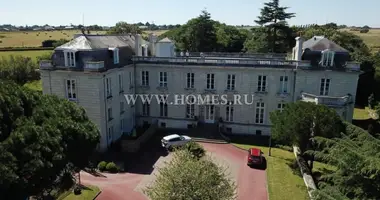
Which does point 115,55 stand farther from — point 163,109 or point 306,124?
point 306,124

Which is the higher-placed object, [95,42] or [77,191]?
[95,42]

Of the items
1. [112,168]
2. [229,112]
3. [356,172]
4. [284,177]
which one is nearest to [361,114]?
[229,112]

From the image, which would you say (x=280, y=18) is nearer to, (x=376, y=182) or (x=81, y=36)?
(x=81, y=36)

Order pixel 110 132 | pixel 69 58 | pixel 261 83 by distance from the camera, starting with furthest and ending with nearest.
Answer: pixel 261 83
pixel 110 132
pixel 69 58

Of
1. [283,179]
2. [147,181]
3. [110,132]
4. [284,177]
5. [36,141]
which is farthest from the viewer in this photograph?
[110,132]

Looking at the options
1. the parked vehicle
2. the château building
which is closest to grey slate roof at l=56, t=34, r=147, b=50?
the château building

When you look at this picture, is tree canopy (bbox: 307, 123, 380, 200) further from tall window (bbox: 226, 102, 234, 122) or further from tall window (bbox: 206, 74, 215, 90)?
tall window (bbox: 206, 74, 215, 90)

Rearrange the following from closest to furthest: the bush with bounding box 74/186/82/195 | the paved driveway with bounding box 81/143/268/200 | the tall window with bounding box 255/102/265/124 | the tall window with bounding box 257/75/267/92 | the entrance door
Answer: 1. the bush with bounding box 74/186/82/195
2. the paved driveway with bounding box 81/143/268/200
3. the tall window with bounding box 257/75/267/92
4. the tall window with bounding box 255/102/265/124
5. the entrance door
